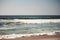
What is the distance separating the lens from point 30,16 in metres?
0.84

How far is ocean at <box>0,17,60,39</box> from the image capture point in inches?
29.4

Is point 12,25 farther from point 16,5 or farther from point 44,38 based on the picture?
point 44,38

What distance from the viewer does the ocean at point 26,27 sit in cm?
75

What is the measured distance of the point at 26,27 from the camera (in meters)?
0.79

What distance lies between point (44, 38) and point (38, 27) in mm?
128

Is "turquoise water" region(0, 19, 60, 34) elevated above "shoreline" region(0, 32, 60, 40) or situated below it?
above

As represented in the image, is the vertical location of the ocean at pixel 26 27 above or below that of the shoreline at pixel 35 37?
above

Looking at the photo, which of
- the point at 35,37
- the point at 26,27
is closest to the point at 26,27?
the point at 26,27

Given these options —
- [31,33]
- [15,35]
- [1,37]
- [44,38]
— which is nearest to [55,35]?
[44,38]

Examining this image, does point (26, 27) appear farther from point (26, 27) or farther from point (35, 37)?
point (35, 37)

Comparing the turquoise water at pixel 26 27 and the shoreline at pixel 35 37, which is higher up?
the turquoise water at pixel 26 27

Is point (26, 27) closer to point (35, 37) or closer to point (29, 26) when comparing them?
point (29, 26)

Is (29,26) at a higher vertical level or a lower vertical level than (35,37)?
higher

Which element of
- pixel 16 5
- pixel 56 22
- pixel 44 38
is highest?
pixel 16 5
